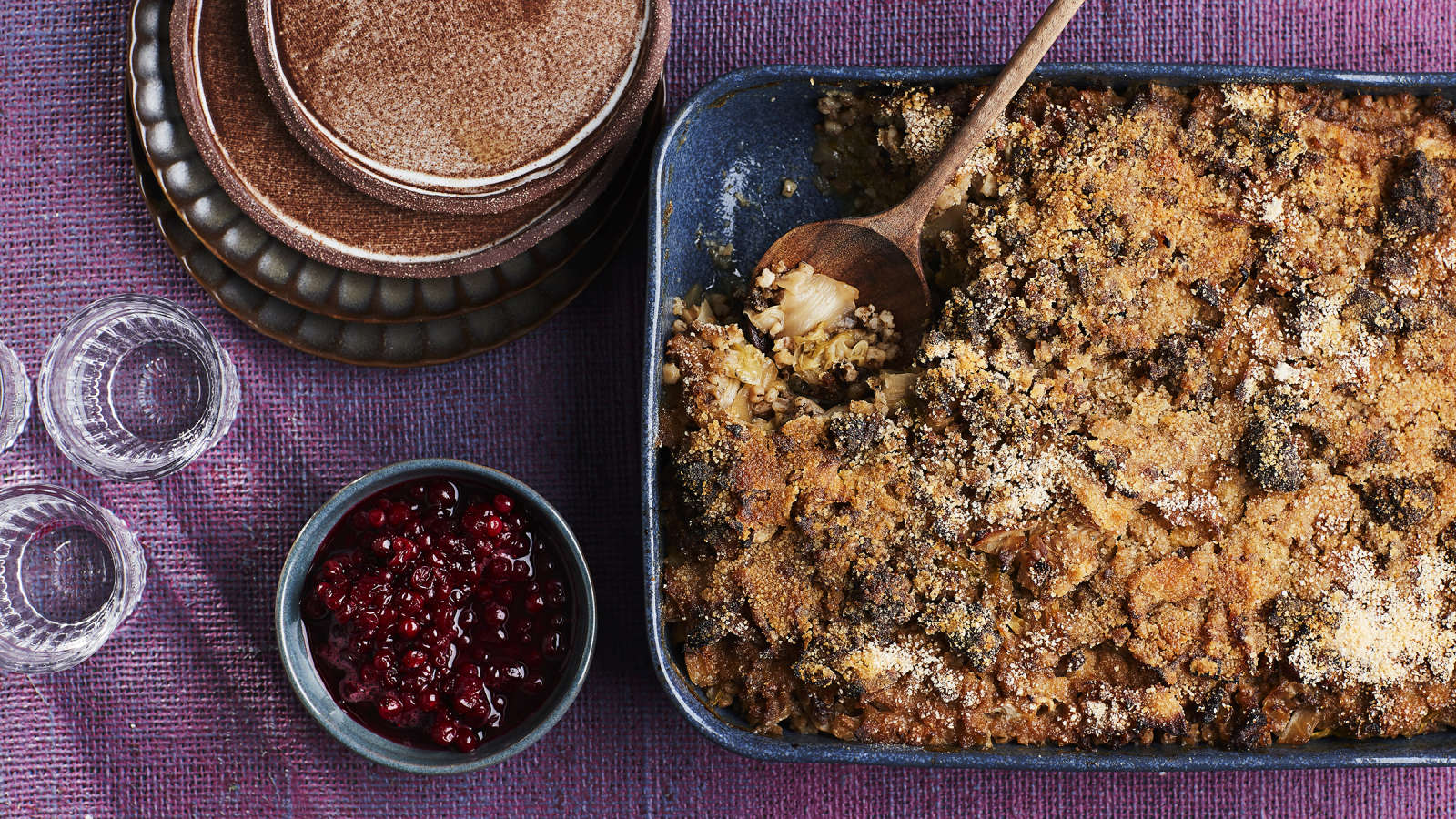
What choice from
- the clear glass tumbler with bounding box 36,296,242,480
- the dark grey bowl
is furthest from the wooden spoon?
the clear glass tumbler with bounding box 36,296,242,480

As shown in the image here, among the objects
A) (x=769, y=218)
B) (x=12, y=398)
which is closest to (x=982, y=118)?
(x=769, y=218)

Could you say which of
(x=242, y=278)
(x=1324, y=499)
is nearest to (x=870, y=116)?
(x=1324, y=499)

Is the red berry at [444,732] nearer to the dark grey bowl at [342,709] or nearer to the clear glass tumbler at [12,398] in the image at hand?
the dark grey bowl at [342,709]

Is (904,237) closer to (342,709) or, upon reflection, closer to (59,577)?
(342,709)

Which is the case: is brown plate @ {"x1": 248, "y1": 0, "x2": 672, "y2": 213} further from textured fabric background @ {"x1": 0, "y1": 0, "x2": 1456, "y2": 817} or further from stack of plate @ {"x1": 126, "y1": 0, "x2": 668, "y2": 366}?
textured fabric background @ {"x1": 0, "y1": 0, "x2": 1456, "y2": 817}

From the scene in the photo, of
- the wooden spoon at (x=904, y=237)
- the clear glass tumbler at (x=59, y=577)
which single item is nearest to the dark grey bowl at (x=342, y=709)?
the clear glass tumbler at (x=59, y=577)

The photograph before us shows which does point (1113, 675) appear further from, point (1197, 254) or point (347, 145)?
point (347, 145)
